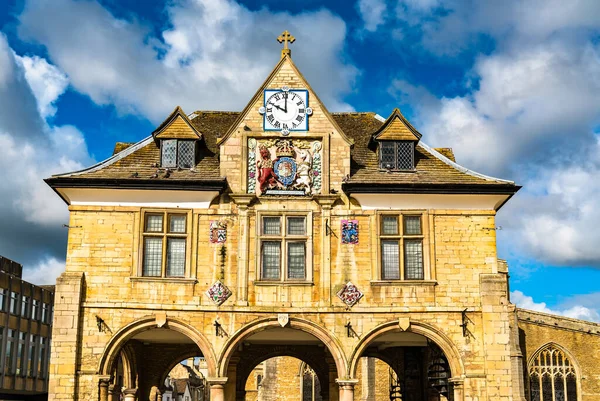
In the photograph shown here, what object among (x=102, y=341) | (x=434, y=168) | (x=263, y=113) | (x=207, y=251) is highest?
(x=263, y=113)

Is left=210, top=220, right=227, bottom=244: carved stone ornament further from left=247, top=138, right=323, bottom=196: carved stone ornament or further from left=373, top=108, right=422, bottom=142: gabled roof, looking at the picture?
left=373, top=108, right=422, bottom=142: gabled roof

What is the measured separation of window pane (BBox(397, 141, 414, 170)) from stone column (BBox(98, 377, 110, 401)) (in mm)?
11735

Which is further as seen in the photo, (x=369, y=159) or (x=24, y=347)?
(x=24, y=347)

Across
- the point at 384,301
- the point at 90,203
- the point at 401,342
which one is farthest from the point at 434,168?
the point at 90,203

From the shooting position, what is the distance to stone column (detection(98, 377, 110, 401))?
24797 mm

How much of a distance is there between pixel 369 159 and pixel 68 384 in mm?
12163

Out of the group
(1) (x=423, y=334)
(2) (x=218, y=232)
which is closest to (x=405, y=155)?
(1) (x=423, y=334)

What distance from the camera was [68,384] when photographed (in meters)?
24.6

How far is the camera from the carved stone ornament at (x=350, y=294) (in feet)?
84.2

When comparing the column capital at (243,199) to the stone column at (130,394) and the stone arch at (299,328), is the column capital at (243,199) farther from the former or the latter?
the stone column at (130,394)

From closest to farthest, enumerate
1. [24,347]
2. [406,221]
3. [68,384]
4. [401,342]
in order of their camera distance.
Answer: [68,384] < [406,221] < [401,342] < [24,347]

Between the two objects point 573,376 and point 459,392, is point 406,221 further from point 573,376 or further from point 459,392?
point 573,376

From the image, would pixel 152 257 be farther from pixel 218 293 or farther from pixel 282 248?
pixel 282 248

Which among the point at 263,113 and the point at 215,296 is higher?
the point at 263,113
